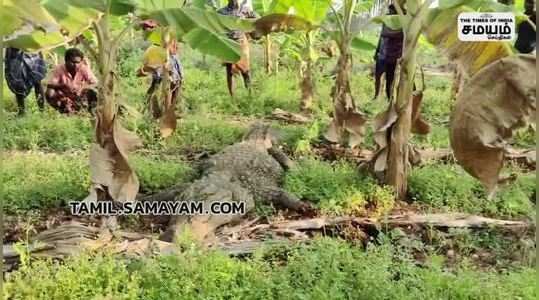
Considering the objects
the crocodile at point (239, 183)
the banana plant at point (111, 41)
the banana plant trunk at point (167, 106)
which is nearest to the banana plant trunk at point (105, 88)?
the banana plant at point (111, 41)

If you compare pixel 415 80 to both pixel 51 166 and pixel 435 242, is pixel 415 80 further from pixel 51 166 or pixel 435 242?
pixel 51 166

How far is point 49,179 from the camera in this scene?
267 centimetres

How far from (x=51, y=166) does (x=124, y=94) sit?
37cm

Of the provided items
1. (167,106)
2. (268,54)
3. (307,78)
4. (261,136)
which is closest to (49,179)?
(167,106)

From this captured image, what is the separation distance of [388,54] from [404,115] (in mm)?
242

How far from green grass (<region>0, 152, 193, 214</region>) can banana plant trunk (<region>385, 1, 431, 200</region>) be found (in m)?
0.83

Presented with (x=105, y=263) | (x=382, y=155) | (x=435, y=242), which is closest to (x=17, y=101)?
(x=105, y=263)

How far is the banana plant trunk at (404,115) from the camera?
269cm

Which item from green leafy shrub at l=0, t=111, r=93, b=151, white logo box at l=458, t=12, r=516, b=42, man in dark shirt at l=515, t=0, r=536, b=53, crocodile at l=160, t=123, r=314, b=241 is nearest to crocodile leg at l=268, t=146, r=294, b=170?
crocodile at l=160, t=123, r=314, b=241

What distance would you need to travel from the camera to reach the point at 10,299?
240cm

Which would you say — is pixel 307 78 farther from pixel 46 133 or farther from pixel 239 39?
pixel 46 133

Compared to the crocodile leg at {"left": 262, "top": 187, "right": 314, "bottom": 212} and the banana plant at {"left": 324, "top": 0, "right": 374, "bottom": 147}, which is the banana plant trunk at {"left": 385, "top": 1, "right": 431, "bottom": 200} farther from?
the crocodile leg at {"left": 262, "top": 187, "right": 314, "bottom": 212}

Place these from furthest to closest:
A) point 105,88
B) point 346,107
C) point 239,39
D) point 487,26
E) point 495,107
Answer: point 346,107 < point 239,39 < point 105,88 < point 487,26 < point 495,107

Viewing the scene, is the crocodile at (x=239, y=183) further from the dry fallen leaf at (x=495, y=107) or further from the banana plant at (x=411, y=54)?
the dry fallen leaf at (x=495, y=107)
